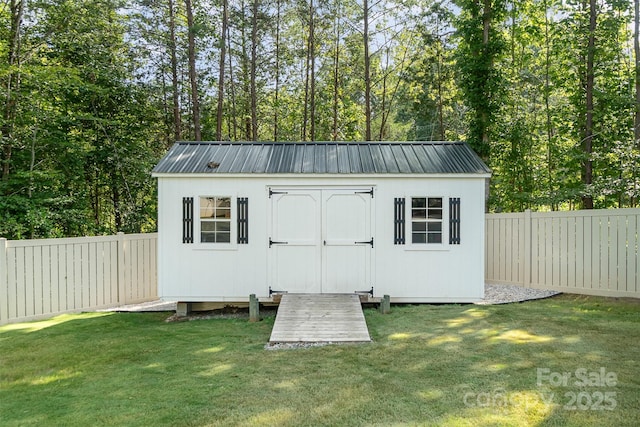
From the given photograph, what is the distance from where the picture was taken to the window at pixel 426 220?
6.49 m

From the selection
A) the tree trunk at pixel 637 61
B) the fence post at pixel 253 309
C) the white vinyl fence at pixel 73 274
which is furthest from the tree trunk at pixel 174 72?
the tree trunk at pixel 637 61

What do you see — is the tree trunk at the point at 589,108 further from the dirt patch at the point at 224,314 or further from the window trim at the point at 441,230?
the dirt patch at the point at 224,314

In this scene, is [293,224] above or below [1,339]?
above

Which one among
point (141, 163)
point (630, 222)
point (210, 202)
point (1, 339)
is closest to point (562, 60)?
point (630, 222)

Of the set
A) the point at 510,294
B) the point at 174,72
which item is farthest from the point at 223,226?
the point at 174,72

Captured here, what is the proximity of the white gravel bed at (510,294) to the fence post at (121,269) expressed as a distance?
21.7 ft

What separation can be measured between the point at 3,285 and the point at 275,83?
40.5 ft

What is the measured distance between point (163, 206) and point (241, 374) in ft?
12.0

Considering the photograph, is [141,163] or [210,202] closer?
[210,202]

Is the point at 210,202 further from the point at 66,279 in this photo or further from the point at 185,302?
the point at 66,279

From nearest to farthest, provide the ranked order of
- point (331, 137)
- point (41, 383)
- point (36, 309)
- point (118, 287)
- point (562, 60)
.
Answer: point (41, 383) → point (36, 309) → point (118, 287) → point (562, 60) → point (331, 137)

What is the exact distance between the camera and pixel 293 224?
21.3ft

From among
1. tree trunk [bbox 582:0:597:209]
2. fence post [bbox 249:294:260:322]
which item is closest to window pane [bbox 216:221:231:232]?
fence post [bbox 249:294:260:322]

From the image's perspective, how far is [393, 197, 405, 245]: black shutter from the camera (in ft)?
21.3
